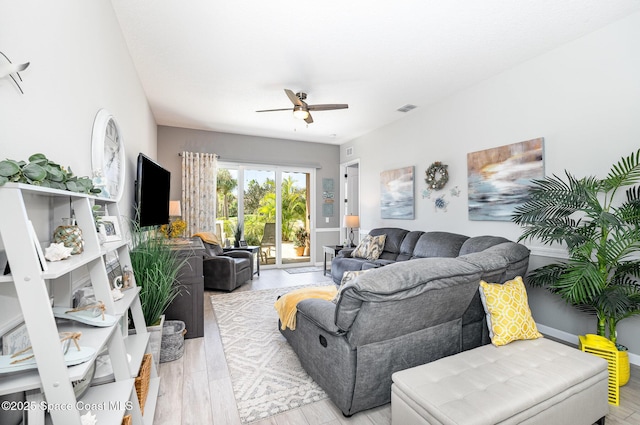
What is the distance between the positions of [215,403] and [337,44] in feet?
10.3

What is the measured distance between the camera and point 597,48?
269cm

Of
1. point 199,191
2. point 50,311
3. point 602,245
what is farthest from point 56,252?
point 199,191

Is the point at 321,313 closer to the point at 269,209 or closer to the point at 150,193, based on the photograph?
the point at 150,193

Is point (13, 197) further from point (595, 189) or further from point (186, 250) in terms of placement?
point (595, 189)

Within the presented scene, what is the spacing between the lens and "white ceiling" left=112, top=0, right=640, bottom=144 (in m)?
2.37

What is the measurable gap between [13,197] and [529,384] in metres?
2.19

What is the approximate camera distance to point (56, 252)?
1.04 meters

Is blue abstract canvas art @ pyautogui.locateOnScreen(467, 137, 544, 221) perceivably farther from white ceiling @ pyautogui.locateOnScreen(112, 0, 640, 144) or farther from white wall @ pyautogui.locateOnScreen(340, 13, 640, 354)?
white ceiling @ pyautogui.locateOnScreen(112, 0, 640, 144)

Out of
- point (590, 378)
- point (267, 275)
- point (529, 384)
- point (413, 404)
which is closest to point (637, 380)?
point (590, 378)

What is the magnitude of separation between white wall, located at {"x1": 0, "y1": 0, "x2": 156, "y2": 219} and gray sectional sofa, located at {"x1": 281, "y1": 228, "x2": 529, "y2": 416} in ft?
5.18

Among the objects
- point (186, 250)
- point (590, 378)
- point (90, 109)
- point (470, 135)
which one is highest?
point (470, 135)

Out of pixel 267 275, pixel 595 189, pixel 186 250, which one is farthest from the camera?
pixel 267 275

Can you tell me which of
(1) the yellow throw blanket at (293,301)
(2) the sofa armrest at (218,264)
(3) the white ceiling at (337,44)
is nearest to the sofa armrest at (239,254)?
(2) the sofa armrest at (218,264)

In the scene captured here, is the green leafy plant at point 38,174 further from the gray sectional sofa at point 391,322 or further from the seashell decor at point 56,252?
the gray sectional sofa at point 391,322
